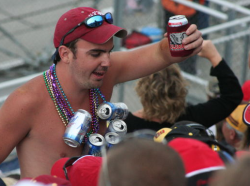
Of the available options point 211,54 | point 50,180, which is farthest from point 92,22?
point 50,180

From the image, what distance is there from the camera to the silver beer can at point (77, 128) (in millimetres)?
2570

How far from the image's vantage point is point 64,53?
2729 mm

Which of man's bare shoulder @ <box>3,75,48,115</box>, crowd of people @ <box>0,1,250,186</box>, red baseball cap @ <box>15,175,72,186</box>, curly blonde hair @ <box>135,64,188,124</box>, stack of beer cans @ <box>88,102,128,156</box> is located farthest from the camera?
curly blonde hair @ <box>135,64,188,124</box>

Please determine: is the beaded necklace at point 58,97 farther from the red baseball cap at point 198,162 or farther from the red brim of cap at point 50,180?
the red baseball cap at point 198,162

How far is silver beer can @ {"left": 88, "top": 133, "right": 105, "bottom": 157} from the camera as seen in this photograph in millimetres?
2666

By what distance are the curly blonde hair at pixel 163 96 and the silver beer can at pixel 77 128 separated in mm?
783

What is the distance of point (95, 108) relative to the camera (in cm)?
287

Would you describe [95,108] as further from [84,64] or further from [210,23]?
[210,23]

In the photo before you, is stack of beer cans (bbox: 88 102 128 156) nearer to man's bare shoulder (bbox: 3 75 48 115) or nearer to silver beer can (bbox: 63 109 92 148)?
silver beer can (bbox: 63 109 92 148)

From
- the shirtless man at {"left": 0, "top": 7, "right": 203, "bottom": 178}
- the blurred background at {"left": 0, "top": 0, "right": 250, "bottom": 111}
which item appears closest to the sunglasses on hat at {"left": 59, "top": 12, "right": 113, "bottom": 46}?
the shirtless man at {"left": 0, "top": 7, "right": 203, "bottom": 178}

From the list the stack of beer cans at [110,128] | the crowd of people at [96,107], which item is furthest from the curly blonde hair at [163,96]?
the stack of beer cans at [110,128]

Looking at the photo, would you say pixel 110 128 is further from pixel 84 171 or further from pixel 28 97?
pixel 84 171

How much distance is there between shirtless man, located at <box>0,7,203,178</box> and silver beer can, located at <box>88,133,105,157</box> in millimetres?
119

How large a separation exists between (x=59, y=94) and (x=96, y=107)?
28 centimetres
